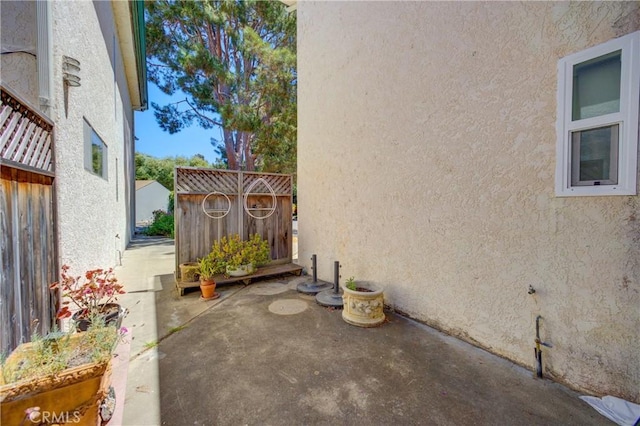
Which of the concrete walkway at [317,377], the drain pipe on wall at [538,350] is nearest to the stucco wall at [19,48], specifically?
the concrete walkway at [317,377]

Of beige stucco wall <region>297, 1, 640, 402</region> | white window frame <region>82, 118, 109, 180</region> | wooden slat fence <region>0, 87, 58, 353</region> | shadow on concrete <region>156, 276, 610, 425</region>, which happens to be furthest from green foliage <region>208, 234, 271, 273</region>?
wooden slat fence <region>0, 87, 58, 353</region>

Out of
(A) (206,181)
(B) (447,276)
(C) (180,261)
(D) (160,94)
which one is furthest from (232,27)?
(B) (447,276)

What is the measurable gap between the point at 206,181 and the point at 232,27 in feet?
28.1

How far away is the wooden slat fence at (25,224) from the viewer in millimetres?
1832

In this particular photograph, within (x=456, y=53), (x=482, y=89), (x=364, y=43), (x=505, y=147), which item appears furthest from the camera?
(x=364, y=43)

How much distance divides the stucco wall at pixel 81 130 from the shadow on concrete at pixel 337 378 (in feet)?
5.50

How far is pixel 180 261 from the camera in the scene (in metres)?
4.95

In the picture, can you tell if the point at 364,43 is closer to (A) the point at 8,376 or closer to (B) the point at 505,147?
(B) the point at 505,147

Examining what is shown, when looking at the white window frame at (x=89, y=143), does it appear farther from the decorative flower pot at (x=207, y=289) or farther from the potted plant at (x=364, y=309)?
the potted plant at (x=364, y=309)

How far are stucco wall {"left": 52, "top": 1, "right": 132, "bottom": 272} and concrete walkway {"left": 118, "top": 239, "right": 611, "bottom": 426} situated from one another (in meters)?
1.47

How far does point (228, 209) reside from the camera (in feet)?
18.0

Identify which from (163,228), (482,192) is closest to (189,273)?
(482,192)

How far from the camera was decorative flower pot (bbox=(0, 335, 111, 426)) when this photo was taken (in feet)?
4.67

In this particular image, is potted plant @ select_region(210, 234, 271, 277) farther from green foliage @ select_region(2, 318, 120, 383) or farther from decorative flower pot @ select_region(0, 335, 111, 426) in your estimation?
decorative flower pot @ select_region(0, 335, 111, 426)
